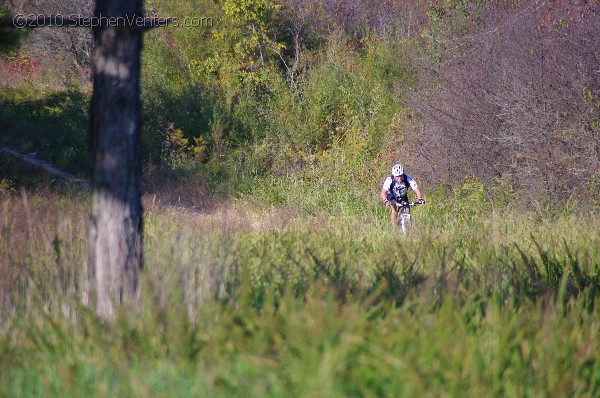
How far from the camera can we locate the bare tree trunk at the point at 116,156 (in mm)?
4031

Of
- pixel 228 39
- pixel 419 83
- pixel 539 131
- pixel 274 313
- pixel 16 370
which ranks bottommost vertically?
pixel 16 370

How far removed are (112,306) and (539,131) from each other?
11.9m

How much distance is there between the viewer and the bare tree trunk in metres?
4.03

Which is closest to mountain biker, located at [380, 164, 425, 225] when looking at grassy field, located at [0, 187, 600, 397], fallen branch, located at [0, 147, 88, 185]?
fallen branch, located at [0, 147, 88, 185]

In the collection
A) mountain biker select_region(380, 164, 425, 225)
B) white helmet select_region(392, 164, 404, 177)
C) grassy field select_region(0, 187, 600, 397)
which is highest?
white helmet select_region(392, 164, 404, 177)

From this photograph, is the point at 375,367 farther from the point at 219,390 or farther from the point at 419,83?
the point at 419,83

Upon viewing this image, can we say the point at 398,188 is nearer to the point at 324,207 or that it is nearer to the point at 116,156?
the point at 324,207

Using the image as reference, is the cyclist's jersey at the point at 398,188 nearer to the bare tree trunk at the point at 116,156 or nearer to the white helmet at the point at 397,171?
the white helmet at the point at 397,171

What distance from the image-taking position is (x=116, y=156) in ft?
13.4

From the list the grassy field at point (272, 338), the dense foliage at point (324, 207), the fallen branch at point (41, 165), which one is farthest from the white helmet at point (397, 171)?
the grassy field at point (272, 338)

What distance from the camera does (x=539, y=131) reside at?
555 inches

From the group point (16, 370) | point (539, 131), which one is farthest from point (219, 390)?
point (539, 131)

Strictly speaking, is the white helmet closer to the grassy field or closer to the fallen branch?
the fallen branch

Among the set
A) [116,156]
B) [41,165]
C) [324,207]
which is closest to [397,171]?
[324,207]
